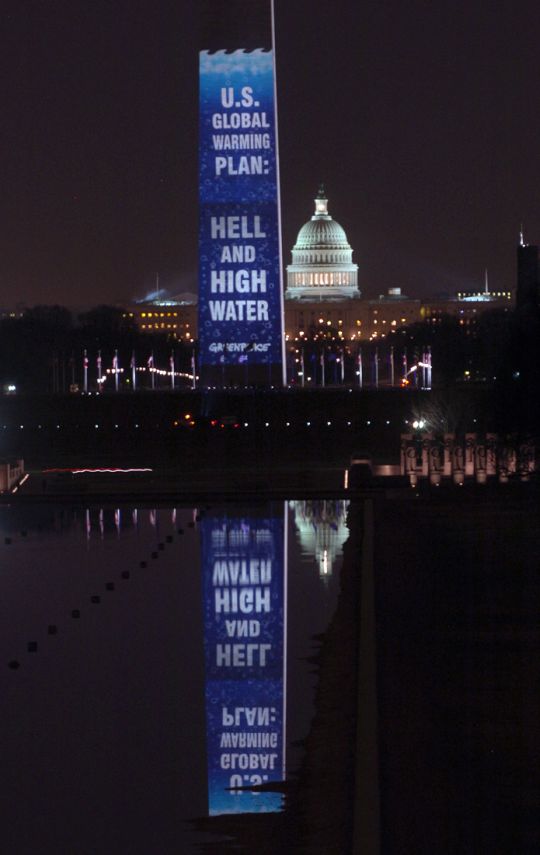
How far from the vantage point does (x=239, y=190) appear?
65.7 m

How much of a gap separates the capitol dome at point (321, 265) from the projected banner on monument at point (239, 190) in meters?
96.1

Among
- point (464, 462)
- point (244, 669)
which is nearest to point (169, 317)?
point (464, 462)

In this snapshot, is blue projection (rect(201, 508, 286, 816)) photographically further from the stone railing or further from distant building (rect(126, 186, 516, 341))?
distant building (rect(126, 186, 516, 341))

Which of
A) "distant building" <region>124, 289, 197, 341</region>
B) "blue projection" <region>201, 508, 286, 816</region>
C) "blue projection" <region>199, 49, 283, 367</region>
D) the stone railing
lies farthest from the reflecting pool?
"distant building" <region>124, 289, 197, 341</region>

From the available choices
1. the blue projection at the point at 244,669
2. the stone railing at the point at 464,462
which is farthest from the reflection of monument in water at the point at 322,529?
the stone railing at the point at 464,462

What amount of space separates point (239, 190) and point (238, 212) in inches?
33.3

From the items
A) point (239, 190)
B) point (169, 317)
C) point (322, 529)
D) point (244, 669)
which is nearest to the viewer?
point (244, 669)

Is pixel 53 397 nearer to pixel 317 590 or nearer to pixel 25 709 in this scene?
pixel 317 590

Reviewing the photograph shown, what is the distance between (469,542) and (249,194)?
40.4m

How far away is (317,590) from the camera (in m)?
21.5

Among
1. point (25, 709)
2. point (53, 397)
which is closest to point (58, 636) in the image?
point (25, 709)

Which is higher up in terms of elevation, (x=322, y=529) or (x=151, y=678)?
(x=322, y=529)

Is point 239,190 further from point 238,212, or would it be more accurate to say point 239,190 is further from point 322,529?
point 322,529

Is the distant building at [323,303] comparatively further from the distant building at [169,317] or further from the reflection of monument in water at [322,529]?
the reflection of monument in water at [322,529]
